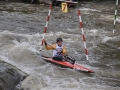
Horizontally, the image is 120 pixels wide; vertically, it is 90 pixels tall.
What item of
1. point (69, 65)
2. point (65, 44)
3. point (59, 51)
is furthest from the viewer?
point (65, 44)

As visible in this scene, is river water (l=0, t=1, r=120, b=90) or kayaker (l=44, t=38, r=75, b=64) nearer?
river water (l=0, t=1, r=120, b=90)

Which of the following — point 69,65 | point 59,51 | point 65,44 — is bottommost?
point 65,44

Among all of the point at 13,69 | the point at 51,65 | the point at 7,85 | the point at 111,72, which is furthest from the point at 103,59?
the point at 7,85

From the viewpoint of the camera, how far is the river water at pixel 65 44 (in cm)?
688

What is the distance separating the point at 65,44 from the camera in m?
10.6

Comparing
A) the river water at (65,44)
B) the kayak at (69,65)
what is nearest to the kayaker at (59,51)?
the kayak at (69,65)

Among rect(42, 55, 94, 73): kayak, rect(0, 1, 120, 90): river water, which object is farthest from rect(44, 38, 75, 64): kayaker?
rect(0, 1, 120, 90): river water

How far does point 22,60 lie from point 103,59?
2.79m

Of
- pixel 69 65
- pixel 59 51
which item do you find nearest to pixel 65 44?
pixel 59 51

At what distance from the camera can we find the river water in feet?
22.6

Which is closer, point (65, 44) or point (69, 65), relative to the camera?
point (69, 65)

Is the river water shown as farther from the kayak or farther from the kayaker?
the kayaker

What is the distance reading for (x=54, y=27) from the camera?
527 inches

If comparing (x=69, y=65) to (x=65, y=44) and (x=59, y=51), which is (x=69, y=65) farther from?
(x=65, y=44)
